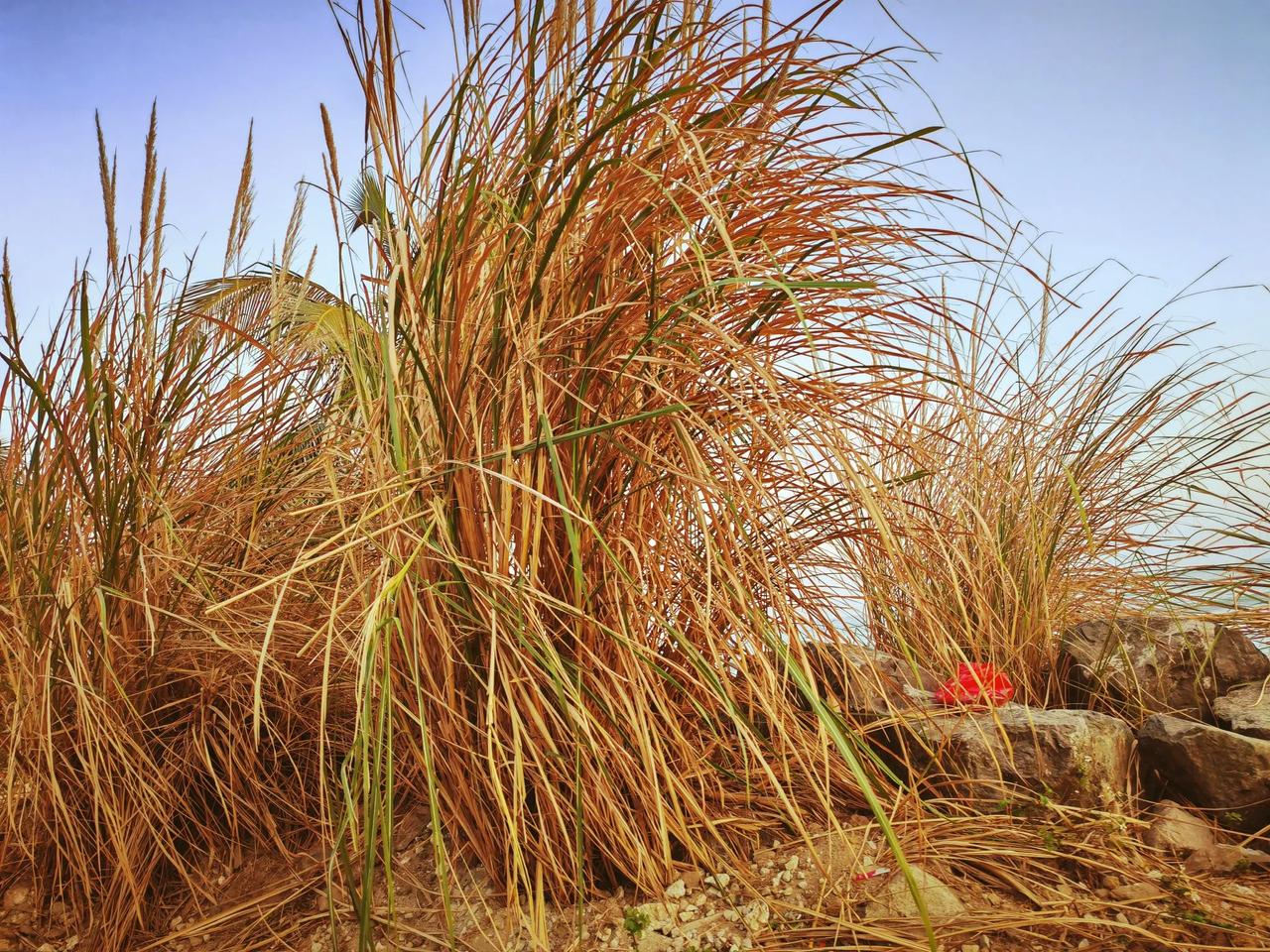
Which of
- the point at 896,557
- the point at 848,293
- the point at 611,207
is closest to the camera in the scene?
the point at 896,557

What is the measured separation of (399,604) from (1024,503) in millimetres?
1870

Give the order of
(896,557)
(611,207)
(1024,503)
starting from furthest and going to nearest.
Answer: (1024,503)
(611,207)
(896,557)

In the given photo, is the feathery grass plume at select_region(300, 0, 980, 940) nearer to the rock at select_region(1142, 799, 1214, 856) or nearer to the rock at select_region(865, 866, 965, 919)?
the rock at select_region(865, 866, 965, 919)

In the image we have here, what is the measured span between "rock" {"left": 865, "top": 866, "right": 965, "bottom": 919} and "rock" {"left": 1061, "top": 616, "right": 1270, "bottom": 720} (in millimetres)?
1166

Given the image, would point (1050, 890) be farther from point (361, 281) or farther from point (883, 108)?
point (361, 281)

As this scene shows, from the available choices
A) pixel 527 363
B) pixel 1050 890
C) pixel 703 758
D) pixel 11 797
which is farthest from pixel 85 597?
pixel 1050 890

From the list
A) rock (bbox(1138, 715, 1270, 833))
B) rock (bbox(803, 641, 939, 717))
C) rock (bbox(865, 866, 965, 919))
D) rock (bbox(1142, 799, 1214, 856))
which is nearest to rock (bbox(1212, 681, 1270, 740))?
rock (bbox(1138, 715, 1270, 833))

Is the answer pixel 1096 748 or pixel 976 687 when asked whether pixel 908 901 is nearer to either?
pixel 976 687

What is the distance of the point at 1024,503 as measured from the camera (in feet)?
8.27

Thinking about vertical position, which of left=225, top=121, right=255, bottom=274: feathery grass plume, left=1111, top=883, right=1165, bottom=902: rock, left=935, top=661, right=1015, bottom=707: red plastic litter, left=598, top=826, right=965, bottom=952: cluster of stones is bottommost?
left=1111, top=883, right=1165, bottom=902: rock

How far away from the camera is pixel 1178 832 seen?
68.6 inches

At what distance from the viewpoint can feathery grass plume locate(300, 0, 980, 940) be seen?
122 cm

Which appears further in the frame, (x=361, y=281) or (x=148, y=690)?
(x=148, y=690)

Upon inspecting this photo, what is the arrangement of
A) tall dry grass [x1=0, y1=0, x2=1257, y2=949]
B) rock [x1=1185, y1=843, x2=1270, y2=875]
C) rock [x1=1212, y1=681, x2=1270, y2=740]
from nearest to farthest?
tall dry grass [x1=0, y1=0, x2=1257, y2=949] < rock [x1=1185, y1=843, x2=1270, y2=875] < rock [x1=1212, y1=681, x2=1270, y2=740]
